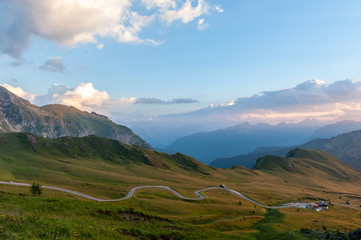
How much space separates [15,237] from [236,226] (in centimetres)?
7740

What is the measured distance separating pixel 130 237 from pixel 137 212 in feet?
63.2

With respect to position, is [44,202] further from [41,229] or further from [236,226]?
[236,226]

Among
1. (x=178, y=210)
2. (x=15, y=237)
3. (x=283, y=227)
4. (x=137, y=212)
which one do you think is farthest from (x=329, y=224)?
(x=15, y=237)

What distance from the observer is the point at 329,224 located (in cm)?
9419

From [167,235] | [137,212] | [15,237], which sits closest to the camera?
[15,237]

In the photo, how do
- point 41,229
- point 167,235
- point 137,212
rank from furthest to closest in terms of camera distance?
point 137,212
point 167,235
point 41,229

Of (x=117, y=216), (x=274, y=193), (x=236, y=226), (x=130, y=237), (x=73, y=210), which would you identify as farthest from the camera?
(x=274, y=193)

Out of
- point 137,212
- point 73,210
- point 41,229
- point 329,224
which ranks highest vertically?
point 41,229

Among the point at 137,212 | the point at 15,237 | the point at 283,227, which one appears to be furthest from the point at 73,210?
the point at 283,227

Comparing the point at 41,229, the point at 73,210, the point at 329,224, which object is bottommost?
the point at 329,224

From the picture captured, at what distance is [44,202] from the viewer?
41.0 metres

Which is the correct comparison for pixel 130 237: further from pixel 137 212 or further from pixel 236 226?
pixel 236 226

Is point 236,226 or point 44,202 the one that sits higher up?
point 44,202

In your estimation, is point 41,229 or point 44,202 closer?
point 41,229
